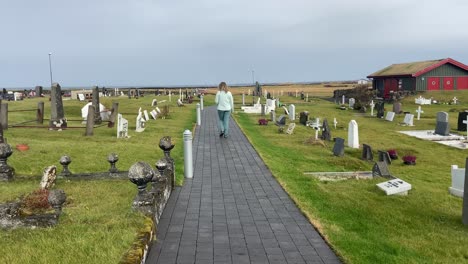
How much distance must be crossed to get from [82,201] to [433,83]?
54.0 meters

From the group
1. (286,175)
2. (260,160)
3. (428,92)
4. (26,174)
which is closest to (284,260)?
(286,175)

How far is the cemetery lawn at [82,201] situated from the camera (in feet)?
18.9

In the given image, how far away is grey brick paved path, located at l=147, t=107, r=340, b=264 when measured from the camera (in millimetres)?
5898

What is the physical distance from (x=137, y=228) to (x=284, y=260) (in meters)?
2.36

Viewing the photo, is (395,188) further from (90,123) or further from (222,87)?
(90,123)

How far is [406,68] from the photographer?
58.6 meters

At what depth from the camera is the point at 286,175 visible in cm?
1145

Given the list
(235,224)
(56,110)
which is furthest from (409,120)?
(235,224)

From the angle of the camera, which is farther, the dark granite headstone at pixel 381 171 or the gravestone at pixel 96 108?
the gravestone at pixel 96 108

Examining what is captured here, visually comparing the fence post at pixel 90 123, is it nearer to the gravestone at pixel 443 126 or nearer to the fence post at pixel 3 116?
the fence post at pixel 3 116

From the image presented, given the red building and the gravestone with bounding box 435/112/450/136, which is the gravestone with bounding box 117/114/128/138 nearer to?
the gravestone with bounding box 435/112/450/136

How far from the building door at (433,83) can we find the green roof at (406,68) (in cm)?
179

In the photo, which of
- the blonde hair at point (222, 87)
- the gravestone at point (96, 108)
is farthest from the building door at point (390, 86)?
the blonde hair at point (222, 87)

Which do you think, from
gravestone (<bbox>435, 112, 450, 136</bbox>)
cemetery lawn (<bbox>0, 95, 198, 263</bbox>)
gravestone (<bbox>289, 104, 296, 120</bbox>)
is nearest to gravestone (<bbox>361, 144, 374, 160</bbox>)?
cemetery lawn (<bbox>0, 95, 198, 263</bbox>)
